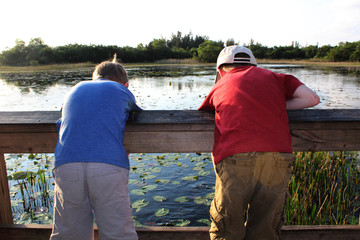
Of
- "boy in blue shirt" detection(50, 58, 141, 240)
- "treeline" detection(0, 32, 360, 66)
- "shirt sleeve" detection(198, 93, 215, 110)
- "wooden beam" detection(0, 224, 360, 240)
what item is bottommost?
"wooden beam" detection(0, 224, 360, 240)

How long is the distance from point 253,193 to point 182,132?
1.64 ft

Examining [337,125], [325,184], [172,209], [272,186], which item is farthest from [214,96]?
[325,184]

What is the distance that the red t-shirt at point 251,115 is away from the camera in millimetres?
1346

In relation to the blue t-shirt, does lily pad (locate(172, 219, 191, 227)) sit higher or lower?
lower

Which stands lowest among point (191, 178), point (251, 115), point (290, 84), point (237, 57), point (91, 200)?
point (191, 178)

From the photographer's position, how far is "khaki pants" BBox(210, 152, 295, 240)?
1344 millimetres

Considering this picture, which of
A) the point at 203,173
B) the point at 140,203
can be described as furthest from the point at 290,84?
the point at 203,173

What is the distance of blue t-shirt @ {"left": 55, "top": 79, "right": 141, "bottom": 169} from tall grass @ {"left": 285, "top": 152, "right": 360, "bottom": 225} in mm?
2444

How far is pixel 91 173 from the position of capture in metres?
1.34

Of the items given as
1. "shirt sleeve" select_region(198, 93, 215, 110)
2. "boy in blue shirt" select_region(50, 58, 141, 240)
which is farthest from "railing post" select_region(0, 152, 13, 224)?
"shirt sleeve" select_region(198, 93, 215, 110)

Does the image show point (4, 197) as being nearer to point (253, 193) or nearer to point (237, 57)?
point (253, 193)

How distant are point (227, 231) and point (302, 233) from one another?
0.54 metres

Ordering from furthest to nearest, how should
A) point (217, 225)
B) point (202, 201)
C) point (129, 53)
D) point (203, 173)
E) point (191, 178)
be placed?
point (129, 53) < point (203, 173) < point (191, 178) < point (202, 201) < point (217, 225)

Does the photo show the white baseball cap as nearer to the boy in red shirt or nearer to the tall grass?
the boy in red shirt
